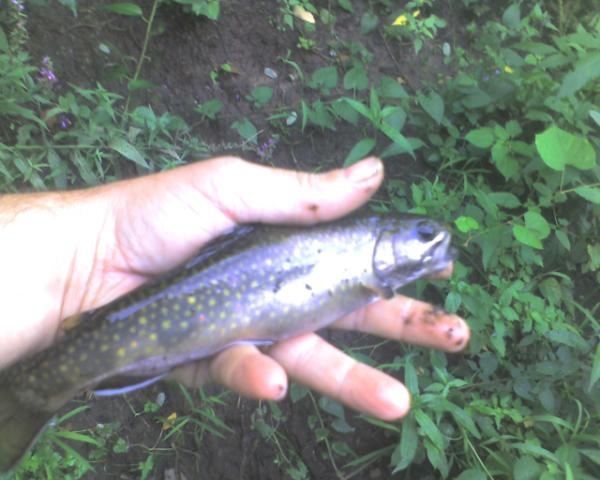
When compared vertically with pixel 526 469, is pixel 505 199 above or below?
above

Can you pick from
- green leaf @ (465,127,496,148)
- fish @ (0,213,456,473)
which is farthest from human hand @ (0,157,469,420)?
green leaf @ (465,127,496,148)

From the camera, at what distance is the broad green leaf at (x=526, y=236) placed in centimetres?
336

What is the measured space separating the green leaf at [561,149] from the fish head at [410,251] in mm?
955

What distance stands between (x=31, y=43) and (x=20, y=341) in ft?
8.07

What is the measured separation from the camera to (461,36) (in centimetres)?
534

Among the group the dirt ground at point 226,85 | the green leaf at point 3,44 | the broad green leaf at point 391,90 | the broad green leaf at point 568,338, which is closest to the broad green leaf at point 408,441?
the dirt ground at point 226,85

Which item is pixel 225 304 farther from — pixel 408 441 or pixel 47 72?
pixel 47 72

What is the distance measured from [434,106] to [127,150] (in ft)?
7.00

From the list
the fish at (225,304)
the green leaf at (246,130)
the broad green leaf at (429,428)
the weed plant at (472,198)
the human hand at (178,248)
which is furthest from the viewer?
the green leaf at (246,130)

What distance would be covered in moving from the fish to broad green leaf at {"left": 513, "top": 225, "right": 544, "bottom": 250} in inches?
24.4

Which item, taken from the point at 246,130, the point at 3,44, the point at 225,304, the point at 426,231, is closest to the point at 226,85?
the point at 246,130

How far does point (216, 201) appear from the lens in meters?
2.90

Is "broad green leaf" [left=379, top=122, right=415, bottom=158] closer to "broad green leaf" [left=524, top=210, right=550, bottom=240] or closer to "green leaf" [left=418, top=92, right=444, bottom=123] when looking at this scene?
"green leaf" [left=418, top=92, right=444, bottom=123]

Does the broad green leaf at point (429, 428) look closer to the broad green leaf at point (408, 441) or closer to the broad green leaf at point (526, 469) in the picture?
the broad green leaf at point (408, 441)
